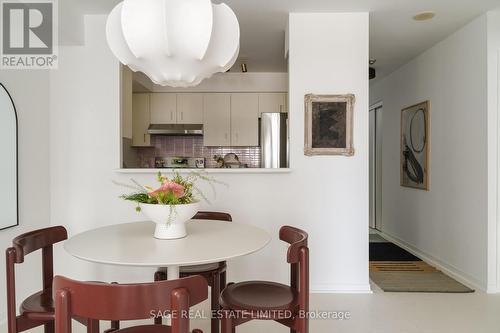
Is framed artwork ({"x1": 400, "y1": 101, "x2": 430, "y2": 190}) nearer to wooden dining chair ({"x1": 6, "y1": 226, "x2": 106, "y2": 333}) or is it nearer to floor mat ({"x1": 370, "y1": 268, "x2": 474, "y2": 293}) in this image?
floor mat ({"x1": 370, "y1": 268, "x2": 474, "y2": 293})

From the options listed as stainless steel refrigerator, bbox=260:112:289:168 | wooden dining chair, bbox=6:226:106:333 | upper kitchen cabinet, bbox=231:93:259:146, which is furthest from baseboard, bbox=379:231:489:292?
wooden dining chair, bbox=6:226:106:333

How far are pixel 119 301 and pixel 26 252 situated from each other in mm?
913

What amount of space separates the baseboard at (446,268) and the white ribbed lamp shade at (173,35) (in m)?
3.13

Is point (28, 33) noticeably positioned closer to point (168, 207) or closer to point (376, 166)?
point (168, 207)

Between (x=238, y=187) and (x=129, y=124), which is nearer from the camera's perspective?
(x=238, y=187)

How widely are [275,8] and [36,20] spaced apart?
195 cm

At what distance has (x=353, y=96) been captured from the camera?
3107mm

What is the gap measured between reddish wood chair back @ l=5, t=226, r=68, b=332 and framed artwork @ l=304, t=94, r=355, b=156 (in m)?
2.08

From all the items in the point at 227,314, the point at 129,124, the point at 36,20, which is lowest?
the point at 227,314

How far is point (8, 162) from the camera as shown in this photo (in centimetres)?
250

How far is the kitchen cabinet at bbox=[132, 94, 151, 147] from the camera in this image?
17.0ft

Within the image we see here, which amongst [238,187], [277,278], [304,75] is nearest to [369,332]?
[277,278]

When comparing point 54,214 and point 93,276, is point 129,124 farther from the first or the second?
point 93,276

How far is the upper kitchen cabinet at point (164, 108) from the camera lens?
17.3 feet
